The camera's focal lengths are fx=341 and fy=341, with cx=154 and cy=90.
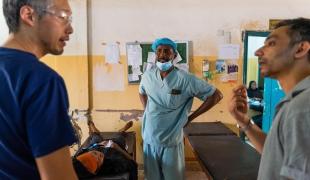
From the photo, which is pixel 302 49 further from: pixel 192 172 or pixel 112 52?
pixel 192 172

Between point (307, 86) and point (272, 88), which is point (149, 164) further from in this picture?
point (307, 86)

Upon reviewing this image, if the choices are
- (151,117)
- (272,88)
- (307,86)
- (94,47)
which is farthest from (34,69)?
(94,47)

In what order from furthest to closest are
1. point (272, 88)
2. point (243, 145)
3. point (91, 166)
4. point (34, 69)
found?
1. point (272, 88)
2. point (243, 145)
3. point (91, 166)
4. point (34, 69)

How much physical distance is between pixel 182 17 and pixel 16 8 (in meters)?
3.13

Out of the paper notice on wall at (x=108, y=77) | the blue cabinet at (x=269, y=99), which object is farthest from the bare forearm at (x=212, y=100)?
the paper notice on wall at (x=108, y=77)

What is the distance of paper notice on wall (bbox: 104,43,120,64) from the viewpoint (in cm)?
394

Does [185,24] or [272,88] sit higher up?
[185,24]

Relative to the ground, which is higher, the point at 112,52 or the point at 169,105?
the point at 112,52

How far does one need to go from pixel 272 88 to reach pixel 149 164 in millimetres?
1384

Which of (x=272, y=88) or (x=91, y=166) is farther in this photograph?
(x=272, y=88)

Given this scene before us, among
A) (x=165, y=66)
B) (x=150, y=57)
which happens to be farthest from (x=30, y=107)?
(x=150, y=57)

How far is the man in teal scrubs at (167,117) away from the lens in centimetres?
273

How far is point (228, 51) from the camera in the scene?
399 cm

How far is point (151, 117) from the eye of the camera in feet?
9.18
